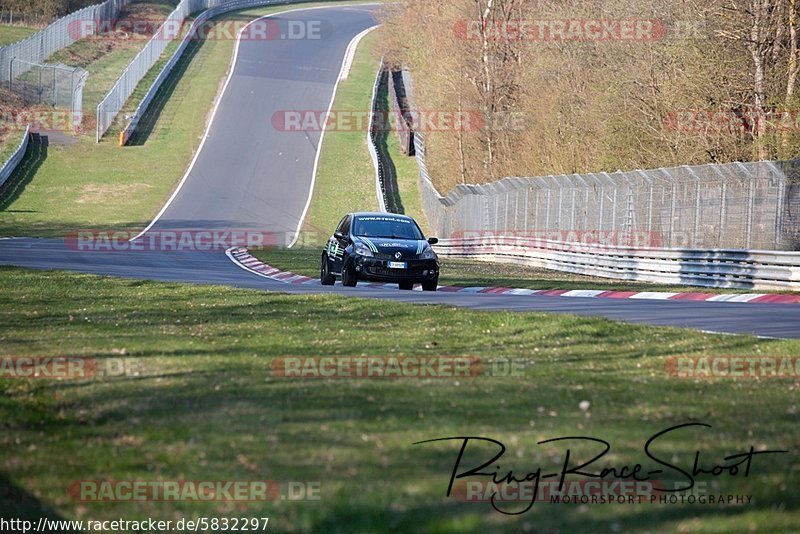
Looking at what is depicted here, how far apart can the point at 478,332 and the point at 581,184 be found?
21024 millimetres

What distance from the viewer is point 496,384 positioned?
9820 millimetres

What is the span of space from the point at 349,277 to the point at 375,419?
15.8 meters

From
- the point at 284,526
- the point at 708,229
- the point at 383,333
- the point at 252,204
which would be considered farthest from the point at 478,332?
the point at 252,204

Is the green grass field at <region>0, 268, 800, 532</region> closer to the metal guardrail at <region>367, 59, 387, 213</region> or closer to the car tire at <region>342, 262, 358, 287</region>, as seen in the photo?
the car tire at <region>342, 262, 358, 287</region>

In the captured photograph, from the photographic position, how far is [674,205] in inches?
1133

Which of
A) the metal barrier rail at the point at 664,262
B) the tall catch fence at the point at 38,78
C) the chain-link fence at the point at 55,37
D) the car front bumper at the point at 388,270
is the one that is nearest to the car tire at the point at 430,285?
the car front bumper at the point at 388,270

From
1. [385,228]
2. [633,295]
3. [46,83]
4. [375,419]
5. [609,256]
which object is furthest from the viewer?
[46,83]

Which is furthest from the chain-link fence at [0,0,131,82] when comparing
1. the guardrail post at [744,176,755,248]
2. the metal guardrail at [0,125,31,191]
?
the guardrail post at [744,176,755,248]

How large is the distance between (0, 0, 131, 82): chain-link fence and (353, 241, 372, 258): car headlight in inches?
2011

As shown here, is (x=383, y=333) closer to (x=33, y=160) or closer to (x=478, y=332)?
(x=478, y=332)

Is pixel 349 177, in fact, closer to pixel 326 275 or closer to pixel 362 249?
pixel 326 275

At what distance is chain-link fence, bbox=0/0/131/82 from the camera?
6969cm

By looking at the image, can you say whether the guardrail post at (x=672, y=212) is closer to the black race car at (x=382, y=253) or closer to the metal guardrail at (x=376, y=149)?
the black race car at (x=382, y=253)

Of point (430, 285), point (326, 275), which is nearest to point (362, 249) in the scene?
point (430, 285)
